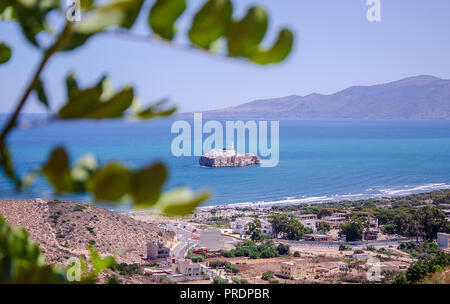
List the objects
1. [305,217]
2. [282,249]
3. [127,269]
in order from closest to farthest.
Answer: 1. [127,269]
2. [282,249]
3. [305,217]

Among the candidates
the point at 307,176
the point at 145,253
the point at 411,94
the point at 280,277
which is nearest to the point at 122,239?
the point at 145,253

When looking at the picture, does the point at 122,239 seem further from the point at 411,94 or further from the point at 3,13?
the point at 411,94

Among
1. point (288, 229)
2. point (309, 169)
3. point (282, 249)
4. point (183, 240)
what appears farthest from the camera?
point (309, 169)

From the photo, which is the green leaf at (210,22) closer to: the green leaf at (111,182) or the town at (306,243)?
the green leaf at (111,182)

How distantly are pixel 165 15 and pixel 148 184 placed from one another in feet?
0.36

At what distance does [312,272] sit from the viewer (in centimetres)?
1009

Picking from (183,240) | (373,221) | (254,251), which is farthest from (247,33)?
(373,221)

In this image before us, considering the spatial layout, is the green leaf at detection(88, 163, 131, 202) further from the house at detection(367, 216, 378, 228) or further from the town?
→ the house at detection(367, 216, 378, 228)

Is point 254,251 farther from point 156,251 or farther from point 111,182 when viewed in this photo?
point 111,182

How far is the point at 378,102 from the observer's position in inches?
1905

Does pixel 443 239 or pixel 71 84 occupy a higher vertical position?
pixel 71 84

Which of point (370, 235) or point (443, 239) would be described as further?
point (370, 235)

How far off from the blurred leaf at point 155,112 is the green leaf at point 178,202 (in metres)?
0.06
